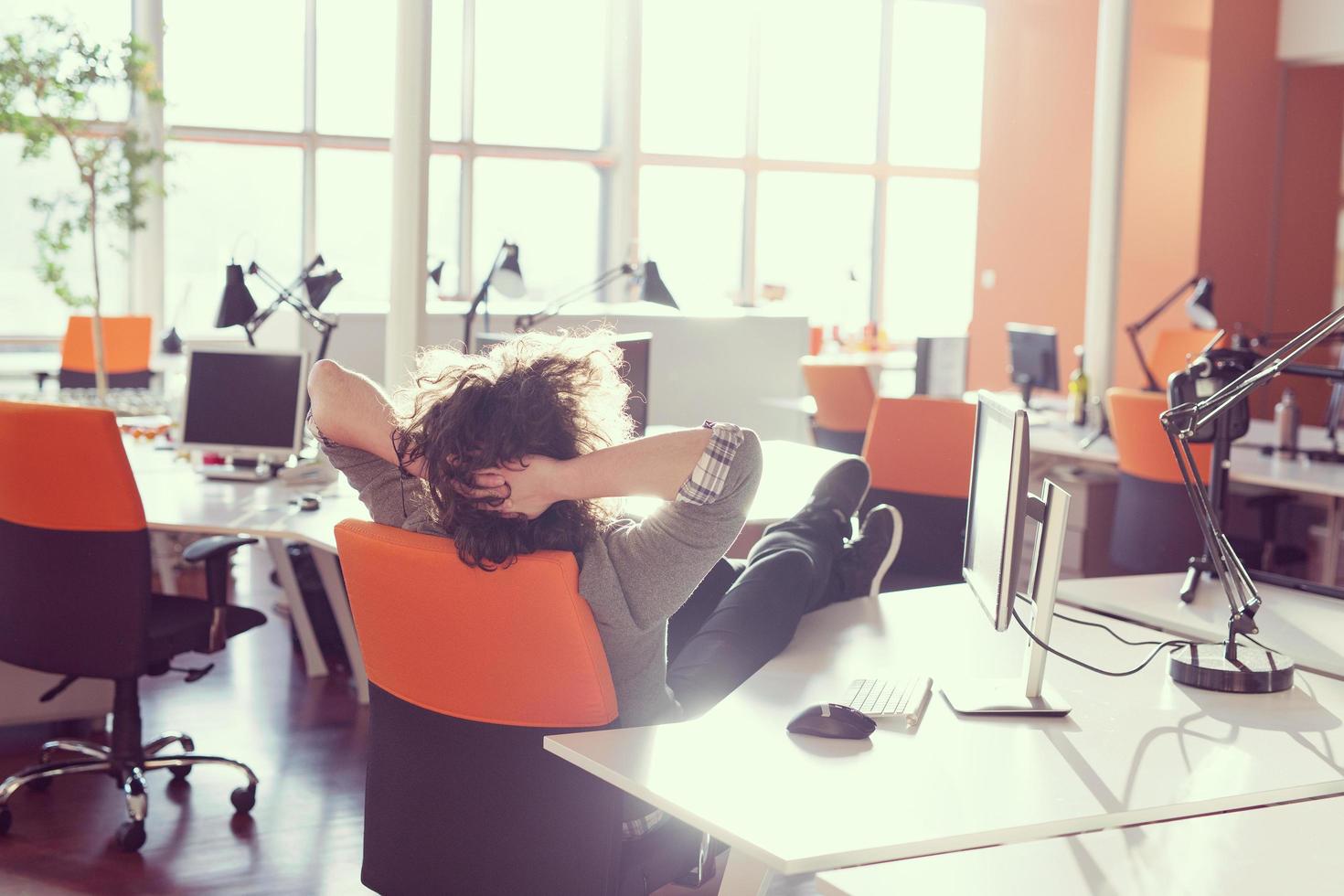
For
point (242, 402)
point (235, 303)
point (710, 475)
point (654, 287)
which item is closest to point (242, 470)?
point (242, 402)

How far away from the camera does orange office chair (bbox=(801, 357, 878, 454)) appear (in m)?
5.88

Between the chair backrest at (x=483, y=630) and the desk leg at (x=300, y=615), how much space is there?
2664 millimetres

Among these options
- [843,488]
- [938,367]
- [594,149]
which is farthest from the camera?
[594,149]

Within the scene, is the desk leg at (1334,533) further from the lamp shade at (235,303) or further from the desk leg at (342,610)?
the lamp shade at (235,303)

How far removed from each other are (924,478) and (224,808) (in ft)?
6.41

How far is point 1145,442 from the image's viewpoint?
14.6 ft

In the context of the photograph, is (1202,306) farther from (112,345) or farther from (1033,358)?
(112,345)

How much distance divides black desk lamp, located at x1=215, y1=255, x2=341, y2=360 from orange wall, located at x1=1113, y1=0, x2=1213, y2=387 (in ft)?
19.5

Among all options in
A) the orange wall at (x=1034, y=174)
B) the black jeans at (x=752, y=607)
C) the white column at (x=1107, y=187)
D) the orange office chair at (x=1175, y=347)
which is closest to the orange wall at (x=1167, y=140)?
the orange wall at (x=1034, y=174)

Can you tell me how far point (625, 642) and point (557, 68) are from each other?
29.8 feet

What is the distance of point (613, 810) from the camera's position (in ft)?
5.88

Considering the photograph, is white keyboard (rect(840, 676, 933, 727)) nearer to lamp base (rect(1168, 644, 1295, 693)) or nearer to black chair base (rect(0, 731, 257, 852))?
lamp base (rect(1168, 644, 1295, 693))

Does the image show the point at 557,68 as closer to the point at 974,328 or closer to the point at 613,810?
the point at 974,328

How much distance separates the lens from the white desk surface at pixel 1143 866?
141cm
